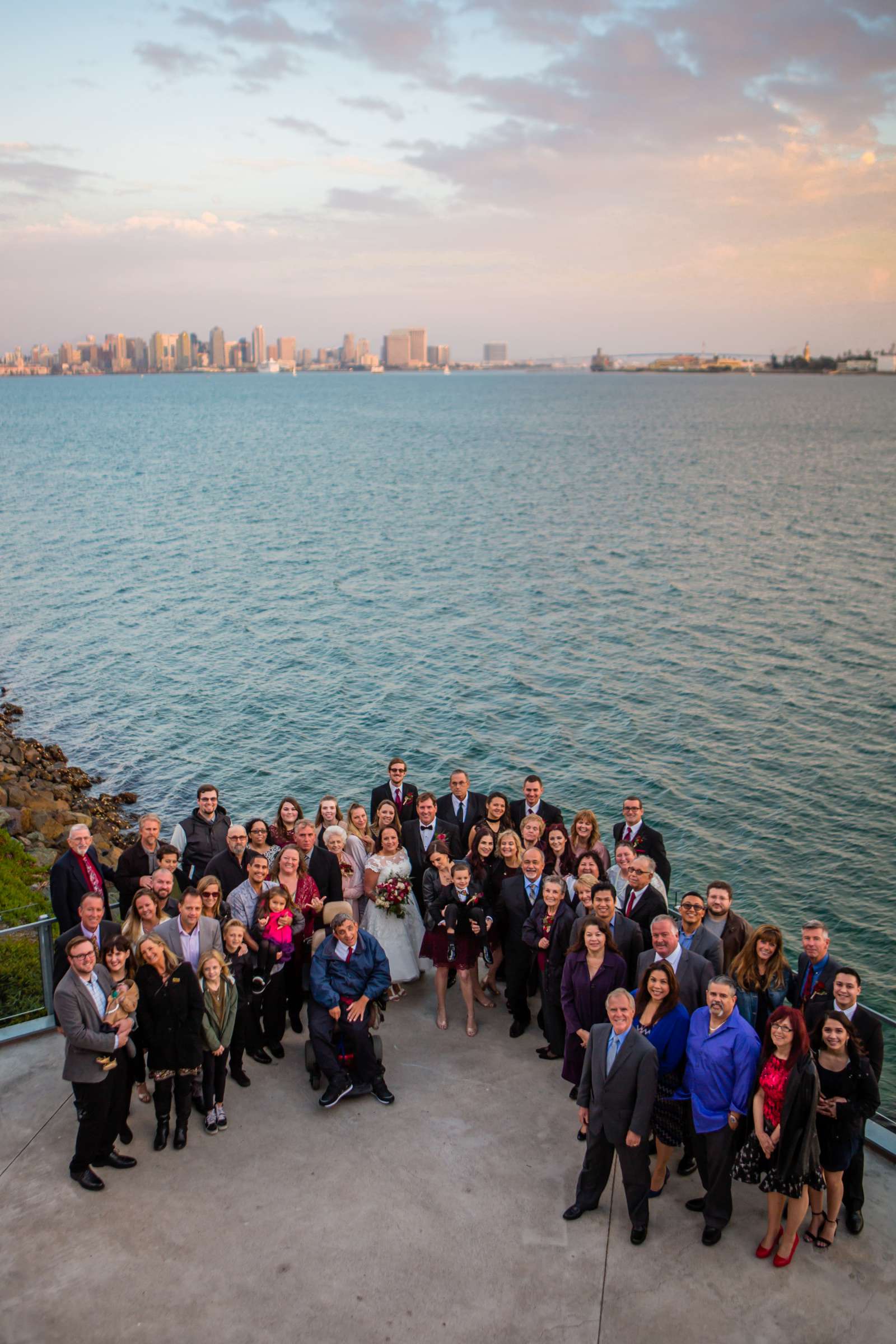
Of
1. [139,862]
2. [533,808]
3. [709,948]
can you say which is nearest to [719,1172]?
[709,948]

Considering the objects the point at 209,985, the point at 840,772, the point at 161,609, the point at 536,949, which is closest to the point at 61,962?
the point at 209,985

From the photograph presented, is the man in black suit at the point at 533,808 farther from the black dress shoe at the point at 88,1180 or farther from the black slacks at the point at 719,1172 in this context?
the black dress shoe at the point at 88,1180

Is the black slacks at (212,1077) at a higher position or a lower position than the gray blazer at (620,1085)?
lower

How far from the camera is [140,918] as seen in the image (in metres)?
8.74

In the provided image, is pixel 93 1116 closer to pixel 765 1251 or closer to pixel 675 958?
pixel 675 958

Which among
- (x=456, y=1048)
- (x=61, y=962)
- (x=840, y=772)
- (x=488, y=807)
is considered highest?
(x=488, y=807)

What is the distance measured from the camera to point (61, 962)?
30.0ft

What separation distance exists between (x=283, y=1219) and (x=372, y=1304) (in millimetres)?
996

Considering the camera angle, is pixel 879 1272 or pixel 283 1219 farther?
pixel 283 1219

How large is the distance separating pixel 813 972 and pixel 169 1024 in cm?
511

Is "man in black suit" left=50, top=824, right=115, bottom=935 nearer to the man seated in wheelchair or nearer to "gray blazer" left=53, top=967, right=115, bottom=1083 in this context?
"gray blazer" left=53, top=967, right=115, bottom=1083

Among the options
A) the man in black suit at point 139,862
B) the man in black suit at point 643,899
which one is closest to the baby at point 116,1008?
the man in black suit at point 139,862

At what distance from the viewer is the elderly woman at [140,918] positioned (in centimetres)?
864

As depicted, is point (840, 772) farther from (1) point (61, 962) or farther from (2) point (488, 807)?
(1) point (61, 962)
